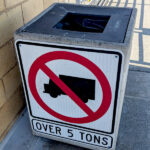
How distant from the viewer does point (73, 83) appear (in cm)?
142

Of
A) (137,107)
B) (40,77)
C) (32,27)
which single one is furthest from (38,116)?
(137,107)

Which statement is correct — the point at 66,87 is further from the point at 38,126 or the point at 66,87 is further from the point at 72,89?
the point at 38,126

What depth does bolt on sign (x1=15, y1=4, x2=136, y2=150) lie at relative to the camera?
51.1 inches

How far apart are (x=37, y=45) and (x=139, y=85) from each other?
1619 millimetres

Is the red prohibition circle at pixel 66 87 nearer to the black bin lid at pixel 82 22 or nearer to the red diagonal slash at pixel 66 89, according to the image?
the red diagonal slash at pixel 66 89

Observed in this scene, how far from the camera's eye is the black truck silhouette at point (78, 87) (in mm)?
1388

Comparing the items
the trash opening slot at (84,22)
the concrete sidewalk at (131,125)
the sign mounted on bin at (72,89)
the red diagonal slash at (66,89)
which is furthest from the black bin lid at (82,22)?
the concrete sidewalk at (131,125)

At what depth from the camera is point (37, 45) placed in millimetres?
1354

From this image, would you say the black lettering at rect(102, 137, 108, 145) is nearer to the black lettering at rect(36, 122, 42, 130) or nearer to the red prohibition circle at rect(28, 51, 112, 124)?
the red prohibition circle at rect(28, 51, 112, 124)

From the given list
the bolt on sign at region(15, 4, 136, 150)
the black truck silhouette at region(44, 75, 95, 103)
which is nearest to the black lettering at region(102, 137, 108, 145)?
the bolt on sign at region(15, 4, 136, 150)

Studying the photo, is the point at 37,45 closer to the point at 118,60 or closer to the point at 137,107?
the point at 118,60

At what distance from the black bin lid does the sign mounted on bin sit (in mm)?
126

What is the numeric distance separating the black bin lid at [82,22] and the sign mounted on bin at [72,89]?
0.41ft

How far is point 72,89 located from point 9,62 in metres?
0.66
